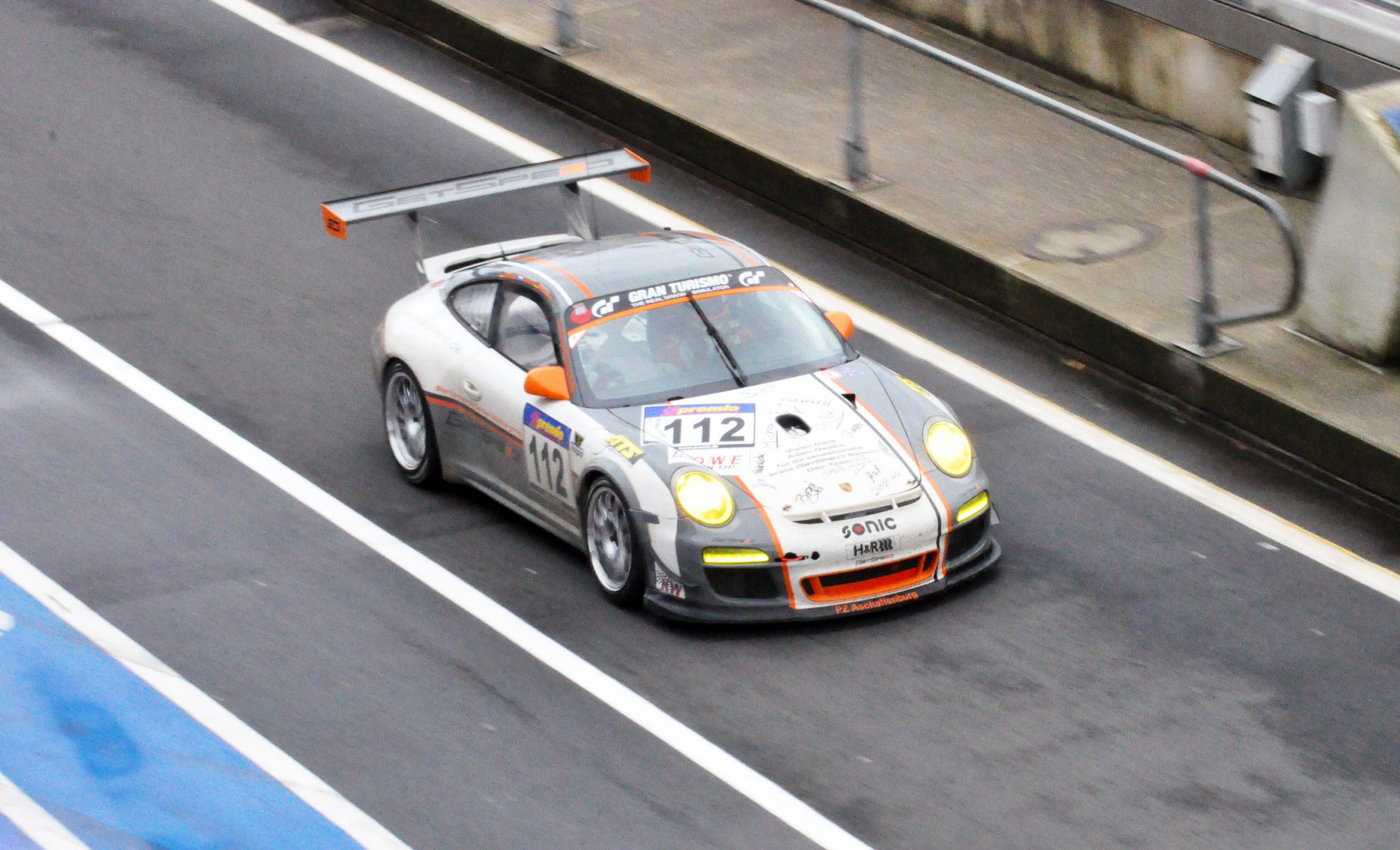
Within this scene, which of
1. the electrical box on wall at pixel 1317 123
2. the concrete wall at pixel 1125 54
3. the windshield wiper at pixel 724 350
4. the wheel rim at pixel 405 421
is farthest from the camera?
the concrete wall at pixel 1125 54

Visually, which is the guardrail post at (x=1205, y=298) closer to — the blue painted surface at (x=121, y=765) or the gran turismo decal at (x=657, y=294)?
the gran turismo decal at (x=657, y=294)

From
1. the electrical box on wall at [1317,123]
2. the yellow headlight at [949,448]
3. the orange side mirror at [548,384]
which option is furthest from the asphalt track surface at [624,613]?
the electrical box on wall at [1317,123]

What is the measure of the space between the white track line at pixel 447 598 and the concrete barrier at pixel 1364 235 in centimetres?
494

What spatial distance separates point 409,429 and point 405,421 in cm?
7

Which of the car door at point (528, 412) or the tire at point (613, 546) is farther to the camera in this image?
the car door at point (528, 412)

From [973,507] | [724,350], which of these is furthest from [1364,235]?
[724,350]

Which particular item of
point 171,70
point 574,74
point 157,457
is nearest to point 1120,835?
point 157,457

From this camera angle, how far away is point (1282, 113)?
13.7 meters

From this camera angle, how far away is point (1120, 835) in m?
7.81

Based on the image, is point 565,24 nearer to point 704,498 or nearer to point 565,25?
point 565,25

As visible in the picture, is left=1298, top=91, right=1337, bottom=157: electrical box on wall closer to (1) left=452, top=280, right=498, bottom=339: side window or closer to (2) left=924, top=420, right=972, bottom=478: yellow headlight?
(2) left=924, top=420, right=972, bottom=478: yellow headlight

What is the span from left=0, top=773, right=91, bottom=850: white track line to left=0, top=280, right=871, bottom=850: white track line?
832 mm

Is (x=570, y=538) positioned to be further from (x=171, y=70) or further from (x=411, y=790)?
(x=171, y=70)

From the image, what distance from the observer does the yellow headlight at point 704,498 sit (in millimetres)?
9164
